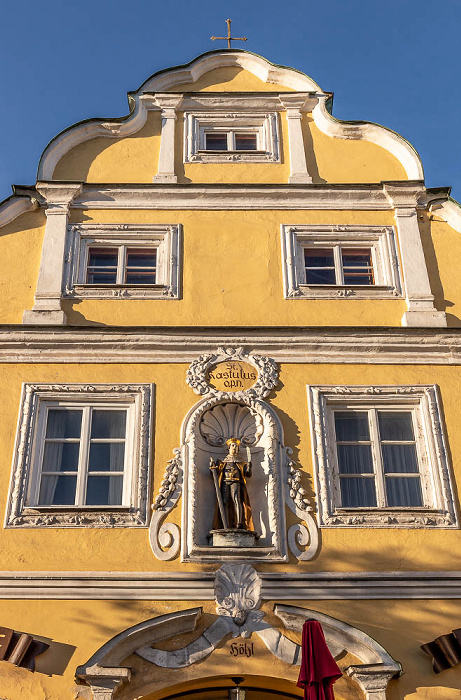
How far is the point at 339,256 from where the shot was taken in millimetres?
12438

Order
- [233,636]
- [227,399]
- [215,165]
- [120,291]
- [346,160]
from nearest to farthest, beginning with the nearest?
[233,636], [227,399], [120,291], [215,165], [346,160]

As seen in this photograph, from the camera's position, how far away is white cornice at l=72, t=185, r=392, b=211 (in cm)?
1267

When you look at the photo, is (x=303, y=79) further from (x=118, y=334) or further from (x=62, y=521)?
(x=62, y=521)

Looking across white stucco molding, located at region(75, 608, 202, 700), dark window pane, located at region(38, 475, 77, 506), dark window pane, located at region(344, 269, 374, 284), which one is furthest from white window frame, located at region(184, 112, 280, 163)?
white stucco molding, located at region(75, 608, 202, 700)

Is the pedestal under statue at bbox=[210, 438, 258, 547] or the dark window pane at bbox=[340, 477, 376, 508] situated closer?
the pedestal under statue at bbox=[210, 438, 258, 547]

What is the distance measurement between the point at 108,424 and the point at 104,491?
2.76 ft

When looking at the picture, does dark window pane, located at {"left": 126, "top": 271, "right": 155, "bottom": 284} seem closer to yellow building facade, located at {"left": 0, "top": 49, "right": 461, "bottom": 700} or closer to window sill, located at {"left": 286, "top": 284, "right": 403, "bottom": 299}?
yellow building facade, located at {"left": 0, "top": 49, "right": 461, "bottom": 700}

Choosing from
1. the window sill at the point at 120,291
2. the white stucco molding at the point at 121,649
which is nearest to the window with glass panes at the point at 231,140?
the window sill at the point at 120,291

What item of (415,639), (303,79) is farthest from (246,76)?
(415,639)

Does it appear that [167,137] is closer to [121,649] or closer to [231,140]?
[231,140]

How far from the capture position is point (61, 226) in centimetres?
1241

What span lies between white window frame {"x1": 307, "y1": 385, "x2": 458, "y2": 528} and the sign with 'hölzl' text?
0.72 metres

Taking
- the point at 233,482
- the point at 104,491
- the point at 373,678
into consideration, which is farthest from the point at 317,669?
the point at 104,491

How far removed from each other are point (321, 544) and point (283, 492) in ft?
2.37
